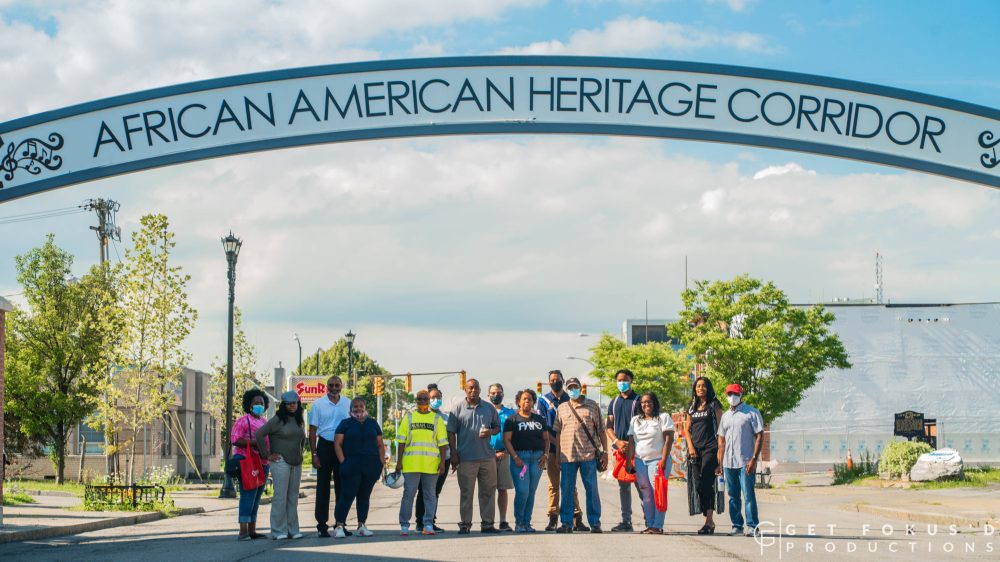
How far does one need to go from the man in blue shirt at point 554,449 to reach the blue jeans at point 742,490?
193 centimetres

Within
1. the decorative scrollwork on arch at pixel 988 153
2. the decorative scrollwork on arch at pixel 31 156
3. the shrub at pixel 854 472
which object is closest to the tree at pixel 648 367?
the shrub at pixel 854 472

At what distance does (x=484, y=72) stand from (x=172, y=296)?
14537 millimetres

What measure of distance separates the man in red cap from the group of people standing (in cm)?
3

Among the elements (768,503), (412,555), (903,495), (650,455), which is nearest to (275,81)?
(412,555)

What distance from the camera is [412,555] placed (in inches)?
461

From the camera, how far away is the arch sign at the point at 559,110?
39.2 ft

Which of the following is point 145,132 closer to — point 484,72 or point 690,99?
point 484,72

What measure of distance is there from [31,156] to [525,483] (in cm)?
702

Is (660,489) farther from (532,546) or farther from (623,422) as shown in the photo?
(532,546)

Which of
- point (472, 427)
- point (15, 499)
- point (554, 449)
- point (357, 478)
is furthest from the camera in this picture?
point (15, 499)

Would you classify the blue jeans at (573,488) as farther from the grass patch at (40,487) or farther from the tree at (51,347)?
the tree at (51,347)

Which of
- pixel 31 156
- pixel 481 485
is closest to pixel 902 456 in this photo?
pixel 481 485

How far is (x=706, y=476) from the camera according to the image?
13.9 m

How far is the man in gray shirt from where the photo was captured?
14.4 meters
